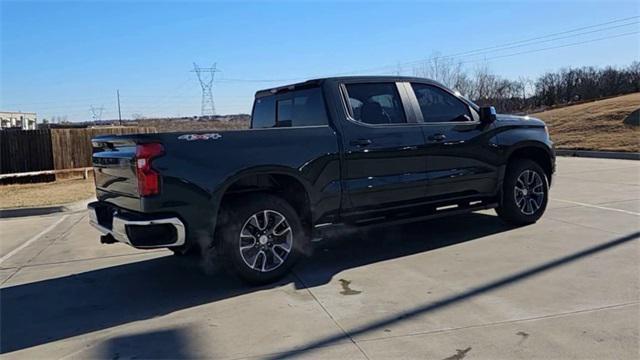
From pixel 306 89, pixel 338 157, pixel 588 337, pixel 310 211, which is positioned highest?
pixel 306 89

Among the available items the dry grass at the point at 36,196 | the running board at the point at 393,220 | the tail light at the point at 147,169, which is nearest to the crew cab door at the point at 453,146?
the running board at the point at 393,220

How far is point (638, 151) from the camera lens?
17578 mm

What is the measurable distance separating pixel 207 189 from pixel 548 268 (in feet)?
11.2

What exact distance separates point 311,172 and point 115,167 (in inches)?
73.6

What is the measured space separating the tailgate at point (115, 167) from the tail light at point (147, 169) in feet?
0.28

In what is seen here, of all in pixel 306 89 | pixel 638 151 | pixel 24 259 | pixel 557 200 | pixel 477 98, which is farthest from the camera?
pixel 477 98

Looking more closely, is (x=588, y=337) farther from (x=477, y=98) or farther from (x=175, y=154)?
(x=477, y=98)

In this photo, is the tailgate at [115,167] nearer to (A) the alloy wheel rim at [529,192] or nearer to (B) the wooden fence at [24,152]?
(A) the alloy wheel rim at [529,192]

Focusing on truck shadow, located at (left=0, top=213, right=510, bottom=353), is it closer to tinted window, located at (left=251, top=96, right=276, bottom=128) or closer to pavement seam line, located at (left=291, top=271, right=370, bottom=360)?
pavement seam line, located at (left=291, top=271, right=370, bottom=360)

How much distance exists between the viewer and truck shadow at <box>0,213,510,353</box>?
4.66 m

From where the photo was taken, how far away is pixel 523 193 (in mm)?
7500

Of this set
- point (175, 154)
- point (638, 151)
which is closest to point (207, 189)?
point (175, 154)

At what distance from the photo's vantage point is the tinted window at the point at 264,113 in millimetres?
6887

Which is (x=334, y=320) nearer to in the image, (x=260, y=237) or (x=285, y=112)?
(x=260, y=237)
